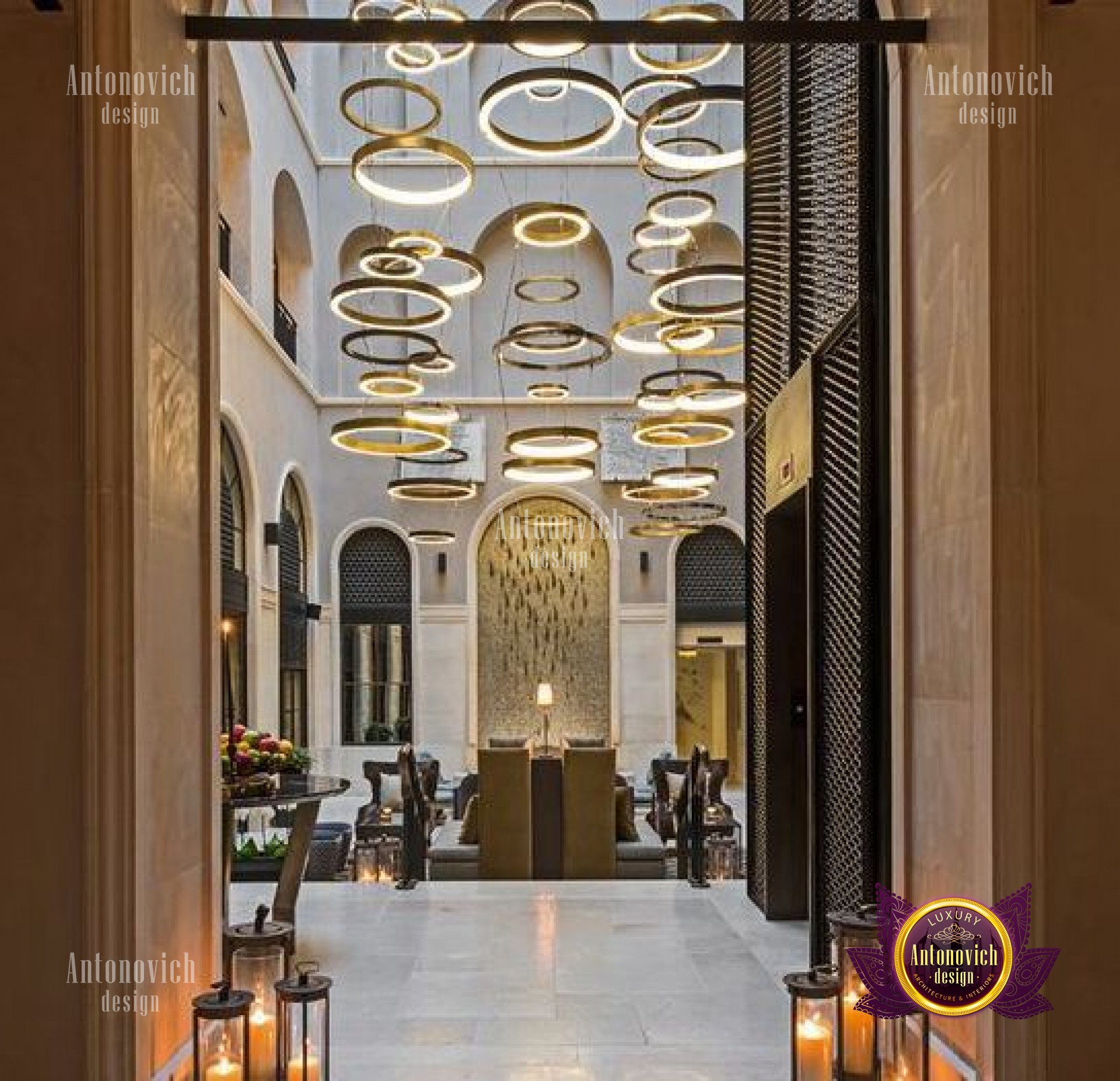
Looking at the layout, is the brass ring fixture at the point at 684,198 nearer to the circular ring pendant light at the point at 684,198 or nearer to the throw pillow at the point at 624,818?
the circular ring pendant light at the point at 684,198

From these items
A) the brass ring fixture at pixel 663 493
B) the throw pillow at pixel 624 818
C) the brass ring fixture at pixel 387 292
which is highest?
the brass ring fixture at pixel 387 292

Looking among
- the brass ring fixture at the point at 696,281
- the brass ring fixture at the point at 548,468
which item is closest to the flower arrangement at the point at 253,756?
the brass ring fixture at the point at 696,281

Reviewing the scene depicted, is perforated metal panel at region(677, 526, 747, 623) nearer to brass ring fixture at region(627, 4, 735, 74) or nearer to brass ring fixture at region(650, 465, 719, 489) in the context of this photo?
brass ring fixture at region(650, 465, 719, 489)

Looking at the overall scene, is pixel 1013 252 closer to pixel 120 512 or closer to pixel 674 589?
pixel 120 512

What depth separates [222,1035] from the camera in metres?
3.03

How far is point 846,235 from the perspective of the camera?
190 inches

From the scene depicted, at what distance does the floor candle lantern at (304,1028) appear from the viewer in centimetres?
301

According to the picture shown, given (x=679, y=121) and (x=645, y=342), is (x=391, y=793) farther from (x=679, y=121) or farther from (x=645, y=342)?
(x=679, y=121)

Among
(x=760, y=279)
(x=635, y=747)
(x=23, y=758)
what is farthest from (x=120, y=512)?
(x=635, y=747)

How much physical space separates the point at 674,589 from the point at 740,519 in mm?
1358

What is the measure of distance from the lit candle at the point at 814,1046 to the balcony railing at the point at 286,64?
45.1 ft

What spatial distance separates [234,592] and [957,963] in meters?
10.9

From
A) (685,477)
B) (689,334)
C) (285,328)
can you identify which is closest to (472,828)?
(689,334)

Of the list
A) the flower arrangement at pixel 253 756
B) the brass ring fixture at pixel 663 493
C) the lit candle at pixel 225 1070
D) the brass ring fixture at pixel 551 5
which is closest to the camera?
the lit candle at pixel 225 1070
